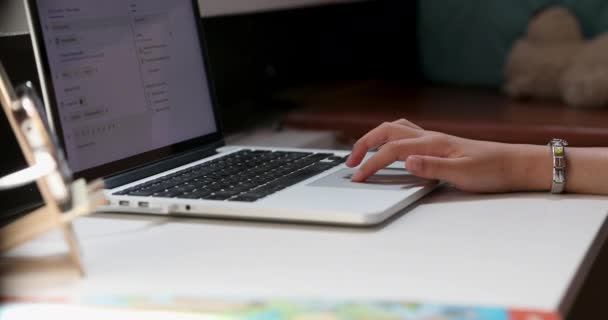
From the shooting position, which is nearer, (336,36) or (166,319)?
(166,319)

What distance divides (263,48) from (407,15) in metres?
0.52

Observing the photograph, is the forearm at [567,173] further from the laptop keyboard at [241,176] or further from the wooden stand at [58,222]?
the wooden stand at [58,222]

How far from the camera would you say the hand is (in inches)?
40.4

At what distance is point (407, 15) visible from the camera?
7.25 ft

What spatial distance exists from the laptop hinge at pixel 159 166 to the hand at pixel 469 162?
0.26 m

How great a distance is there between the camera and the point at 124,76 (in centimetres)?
110

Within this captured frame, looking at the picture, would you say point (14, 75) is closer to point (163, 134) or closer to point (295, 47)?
point (163, 134)

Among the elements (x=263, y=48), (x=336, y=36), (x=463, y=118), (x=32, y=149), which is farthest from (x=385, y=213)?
(x=336, y=36)

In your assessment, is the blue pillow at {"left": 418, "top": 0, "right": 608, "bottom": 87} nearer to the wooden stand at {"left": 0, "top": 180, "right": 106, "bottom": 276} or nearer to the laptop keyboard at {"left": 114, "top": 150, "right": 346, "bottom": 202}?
the laptop keyboard at {"left": 114, "top": 150, "right": 346, "bottom": 202}

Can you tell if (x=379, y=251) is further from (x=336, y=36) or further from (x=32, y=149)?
(x=336, y=36)

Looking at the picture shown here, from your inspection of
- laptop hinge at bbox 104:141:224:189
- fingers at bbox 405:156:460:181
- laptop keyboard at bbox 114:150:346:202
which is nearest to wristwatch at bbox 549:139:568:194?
fingers at bbox 405:156:460:181

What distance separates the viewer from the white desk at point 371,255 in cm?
72

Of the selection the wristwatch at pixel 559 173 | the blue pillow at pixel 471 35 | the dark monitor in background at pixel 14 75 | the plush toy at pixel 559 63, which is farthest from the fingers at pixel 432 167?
the blue pillow at pixel 471 35

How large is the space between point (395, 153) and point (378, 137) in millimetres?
68
